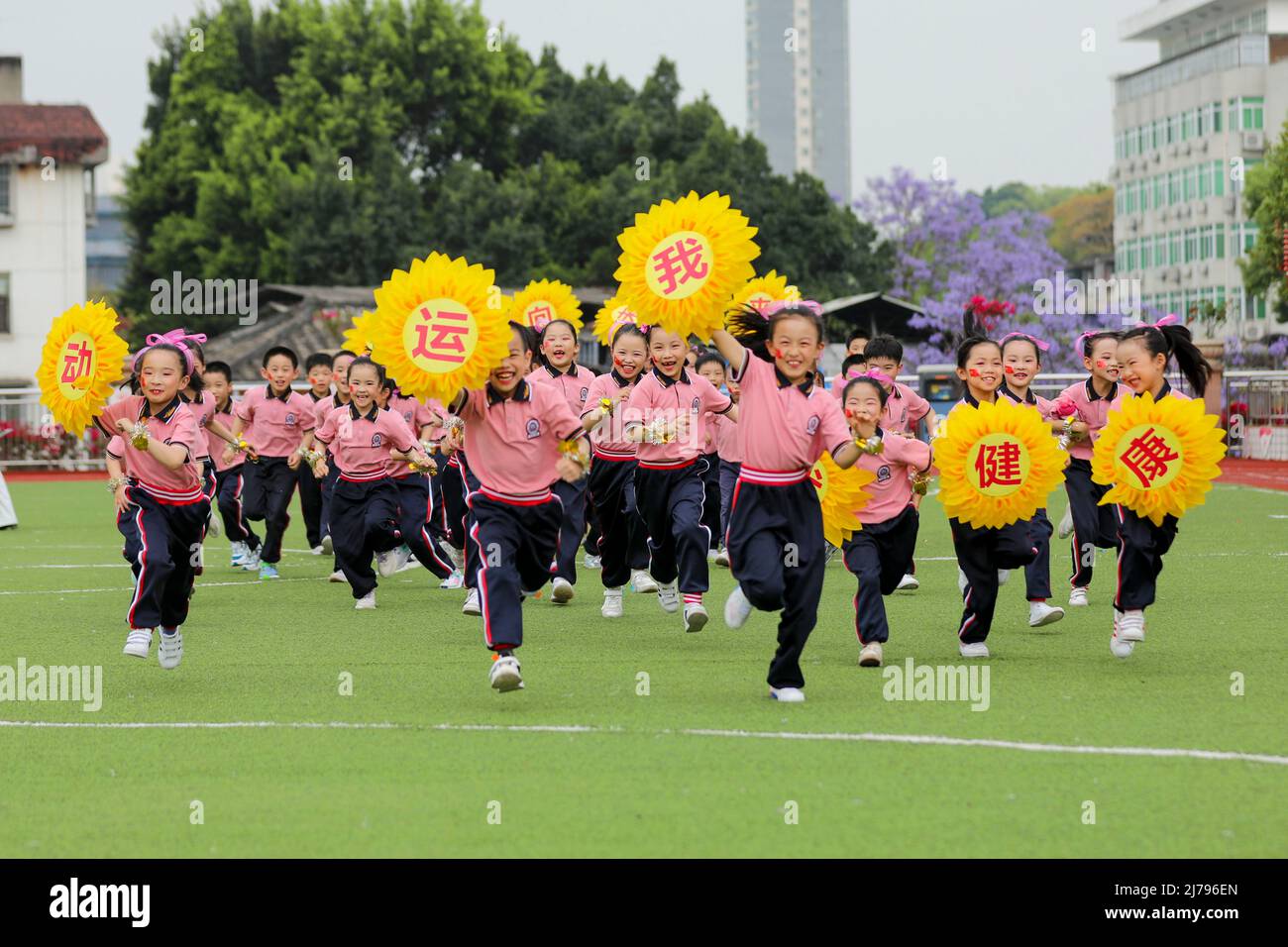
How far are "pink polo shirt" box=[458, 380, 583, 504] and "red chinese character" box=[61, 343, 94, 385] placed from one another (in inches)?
102

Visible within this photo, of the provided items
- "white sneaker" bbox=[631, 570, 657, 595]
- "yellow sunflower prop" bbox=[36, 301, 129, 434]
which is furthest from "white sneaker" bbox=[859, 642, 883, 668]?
"yellow sunflower prop" bbox=[36, 301, 129, 434]

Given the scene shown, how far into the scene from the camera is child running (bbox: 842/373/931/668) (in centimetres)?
975

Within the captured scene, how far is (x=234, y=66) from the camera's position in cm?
5372

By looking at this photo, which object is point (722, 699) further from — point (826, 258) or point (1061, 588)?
point (826, 258)

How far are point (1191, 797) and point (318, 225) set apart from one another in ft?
148

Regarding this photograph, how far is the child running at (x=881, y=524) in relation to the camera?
9750mm

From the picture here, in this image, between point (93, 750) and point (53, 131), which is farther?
point (53, 131)

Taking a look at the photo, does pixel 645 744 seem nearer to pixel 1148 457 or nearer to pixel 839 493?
pixel 839 493

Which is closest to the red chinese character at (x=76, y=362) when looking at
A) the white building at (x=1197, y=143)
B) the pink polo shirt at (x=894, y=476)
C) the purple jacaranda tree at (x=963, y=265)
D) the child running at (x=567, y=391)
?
the child running at (x=567, y=391)

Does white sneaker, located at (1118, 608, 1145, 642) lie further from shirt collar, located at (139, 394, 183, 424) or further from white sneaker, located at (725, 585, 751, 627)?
shirt collar, located at (139, 394, 183, 424)

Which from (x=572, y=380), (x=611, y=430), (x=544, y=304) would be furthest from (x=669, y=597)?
(x=544, y=304)

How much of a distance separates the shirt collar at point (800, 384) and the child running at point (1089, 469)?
376 centimetres

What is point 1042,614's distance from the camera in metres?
11.0
